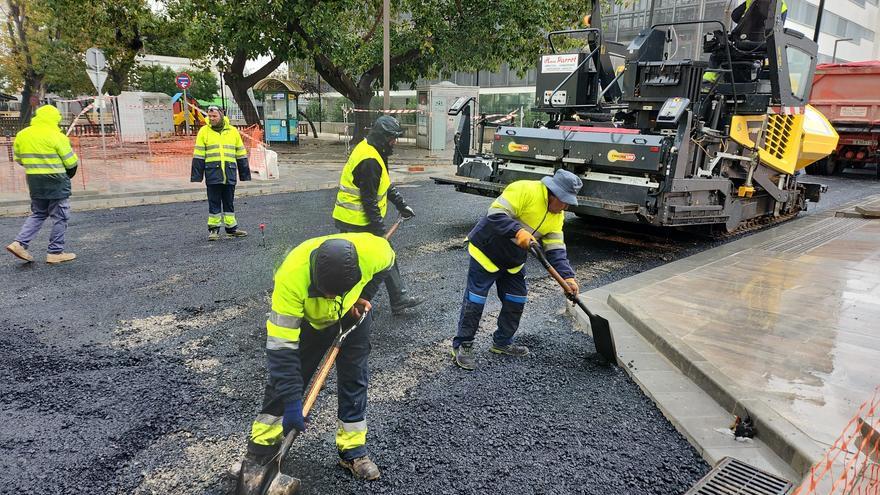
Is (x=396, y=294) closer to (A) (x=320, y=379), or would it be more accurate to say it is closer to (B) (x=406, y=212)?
(B) (x=406, y=212)

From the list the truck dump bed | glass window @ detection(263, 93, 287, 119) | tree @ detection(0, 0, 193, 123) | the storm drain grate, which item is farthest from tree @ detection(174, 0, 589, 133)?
the storm drain grate

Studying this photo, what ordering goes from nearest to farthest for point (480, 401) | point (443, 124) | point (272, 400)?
point (272, 400), point (480, 401), point (443, 124)

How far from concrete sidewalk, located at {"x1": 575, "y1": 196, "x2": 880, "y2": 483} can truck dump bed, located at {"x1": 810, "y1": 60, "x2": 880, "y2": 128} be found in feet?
31.5

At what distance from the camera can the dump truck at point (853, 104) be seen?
1412cm

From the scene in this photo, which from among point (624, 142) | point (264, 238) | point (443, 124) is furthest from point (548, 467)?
point (443, 124)

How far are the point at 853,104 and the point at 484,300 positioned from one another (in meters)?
15.0

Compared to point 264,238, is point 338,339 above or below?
above

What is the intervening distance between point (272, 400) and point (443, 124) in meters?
19.2

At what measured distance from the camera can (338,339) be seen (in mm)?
2689

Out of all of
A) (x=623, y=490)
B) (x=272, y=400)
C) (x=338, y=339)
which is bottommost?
(x=623, y=490)

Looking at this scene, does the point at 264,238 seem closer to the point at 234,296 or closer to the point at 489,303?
the point at 234,296

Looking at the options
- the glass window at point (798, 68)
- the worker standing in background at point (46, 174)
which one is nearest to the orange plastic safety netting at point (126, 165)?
the worker standing in background at point (46, 174)

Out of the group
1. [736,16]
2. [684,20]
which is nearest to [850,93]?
[736,16]

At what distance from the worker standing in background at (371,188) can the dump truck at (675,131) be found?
271 centimetres
